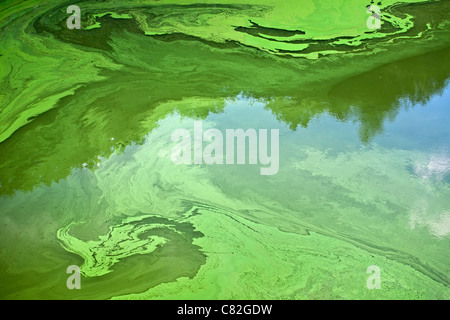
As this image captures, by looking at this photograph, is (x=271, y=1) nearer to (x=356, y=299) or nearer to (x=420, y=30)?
(x=420, y=30)

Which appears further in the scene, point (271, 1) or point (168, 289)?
point (271, 1)

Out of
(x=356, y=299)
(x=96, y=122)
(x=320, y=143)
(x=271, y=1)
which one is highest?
(x=271, y=1)

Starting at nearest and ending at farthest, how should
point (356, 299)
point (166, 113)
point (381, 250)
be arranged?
1. point (356, 299)
2. point (381, 250)
3. point (166, 113)

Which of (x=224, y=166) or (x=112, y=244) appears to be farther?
(x=224, y=166)

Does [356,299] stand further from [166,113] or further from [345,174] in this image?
[166,113]

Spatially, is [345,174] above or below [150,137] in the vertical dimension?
below

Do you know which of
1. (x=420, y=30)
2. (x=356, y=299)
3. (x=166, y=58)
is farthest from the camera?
(x=420, y=30)

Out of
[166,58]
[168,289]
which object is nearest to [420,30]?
[166,58]

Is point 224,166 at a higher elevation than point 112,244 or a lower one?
higher
